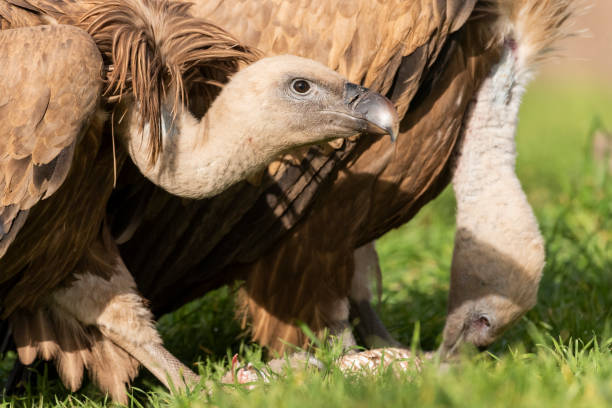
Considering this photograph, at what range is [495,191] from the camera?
4.16 metres

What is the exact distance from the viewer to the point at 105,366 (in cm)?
357

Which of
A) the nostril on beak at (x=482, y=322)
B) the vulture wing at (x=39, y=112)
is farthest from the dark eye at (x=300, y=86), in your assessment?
the nostril on beak at (x=482, y=322)

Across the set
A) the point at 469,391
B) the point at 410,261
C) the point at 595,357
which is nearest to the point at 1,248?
the point at 469,391

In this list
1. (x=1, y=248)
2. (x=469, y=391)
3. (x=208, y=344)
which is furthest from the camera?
(x=208, y=344)

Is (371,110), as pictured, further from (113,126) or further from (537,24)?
(537,24)

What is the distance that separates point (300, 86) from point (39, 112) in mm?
882

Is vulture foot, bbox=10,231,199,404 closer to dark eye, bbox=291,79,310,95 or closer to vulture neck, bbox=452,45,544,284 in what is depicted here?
dark eye, bbox=291,79,310,95

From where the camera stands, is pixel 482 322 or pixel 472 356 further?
pixel 482 322

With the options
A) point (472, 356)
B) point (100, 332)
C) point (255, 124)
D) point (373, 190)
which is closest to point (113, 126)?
point (255, 124)

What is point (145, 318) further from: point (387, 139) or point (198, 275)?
point (387, 139)

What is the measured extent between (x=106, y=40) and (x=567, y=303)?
2.84 m

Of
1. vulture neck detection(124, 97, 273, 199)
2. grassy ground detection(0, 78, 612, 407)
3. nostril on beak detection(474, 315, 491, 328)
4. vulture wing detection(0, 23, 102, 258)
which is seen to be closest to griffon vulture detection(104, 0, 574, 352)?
nostril on beak detection(474, 315, 491, 328)

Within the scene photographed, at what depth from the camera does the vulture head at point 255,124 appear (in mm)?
3066

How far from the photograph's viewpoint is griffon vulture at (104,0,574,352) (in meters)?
3.64
